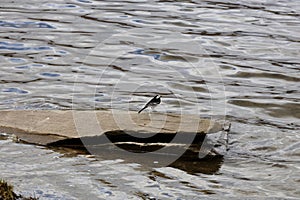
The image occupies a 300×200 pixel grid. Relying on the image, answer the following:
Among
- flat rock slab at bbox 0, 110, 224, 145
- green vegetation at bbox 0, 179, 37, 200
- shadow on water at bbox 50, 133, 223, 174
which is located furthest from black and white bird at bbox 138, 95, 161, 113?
green vegetation at bbox 0, 179, 37, 200

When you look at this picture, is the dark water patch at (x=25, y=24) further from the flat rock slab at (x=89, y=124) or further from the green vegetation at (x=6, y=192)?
the green vegetation at (x=6, y=192)

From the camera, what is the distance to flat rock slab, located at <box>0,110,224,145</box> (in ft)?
16.8

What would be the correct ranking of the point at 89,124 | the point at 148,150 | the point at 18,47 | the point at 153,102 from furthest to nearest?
the point at 18,47 < the point at 153,102 < the point at 89,124 < the point at 148,150

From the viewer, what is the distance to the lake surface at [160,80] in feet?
14.7

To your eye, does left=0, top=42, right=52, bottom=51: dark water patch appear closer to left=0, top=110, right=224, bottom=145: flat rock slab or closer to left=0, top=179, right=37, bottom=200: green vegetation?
left=0, top=110, right=224, bottom=145: flat rock slab

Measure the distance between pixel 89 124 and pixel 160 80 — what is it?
1841 mm

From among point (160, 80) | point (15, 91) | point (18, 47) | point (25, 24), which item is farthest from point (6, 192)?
point (25, 24)

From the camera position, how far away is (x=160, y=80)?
7004 millimetres

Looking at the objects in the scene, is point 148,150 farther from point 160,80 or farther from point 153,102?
point 160,80

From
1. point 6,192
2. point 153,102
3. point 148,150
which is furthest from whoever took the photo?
point 153,102

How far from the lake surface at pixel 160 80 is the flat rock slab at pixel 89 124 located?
6.7 inches

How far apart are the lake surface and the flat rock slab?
0.56ft

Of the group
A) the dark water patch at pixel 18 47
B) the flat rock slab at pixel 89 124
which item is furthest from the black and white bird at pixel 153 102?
the dark water patch at pixel 18 47

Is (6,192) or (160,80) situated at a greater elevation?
(6,192)
